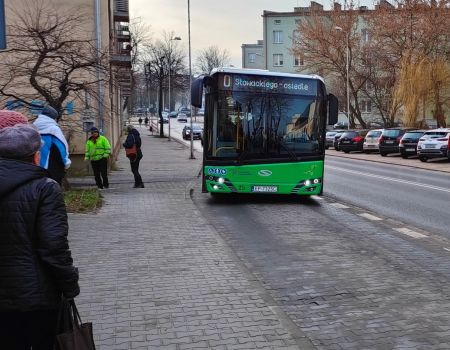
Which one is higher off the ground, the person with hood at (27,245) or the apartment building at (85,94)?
the apartment building at (85,94)

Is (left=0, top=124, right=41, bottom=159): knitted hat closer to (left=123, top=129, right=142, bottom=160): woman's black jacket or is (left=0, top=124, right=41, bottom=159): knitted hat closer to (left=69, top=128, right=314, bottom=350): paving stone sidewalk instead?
(left=69, top=128, right=314, bottom=350): paving stone sidewalk

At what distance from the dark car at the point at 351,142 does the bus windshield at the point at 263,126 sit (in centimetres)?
2699

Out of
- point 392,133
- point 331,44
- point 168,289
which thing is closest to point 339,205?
point 168,289

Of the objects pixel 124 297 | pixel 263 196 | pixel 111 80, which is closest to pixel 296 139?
pixel 263 196

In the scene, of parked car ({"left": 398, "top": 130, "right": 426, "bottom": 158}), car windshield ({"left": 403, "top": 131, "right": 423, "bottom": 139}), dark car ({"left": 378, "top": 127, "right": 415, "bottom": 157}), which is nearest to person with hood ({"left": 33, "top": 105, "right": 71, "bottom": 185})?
parked car ({"left": 398, "top": 130, "right": 426, "bottom": 158})

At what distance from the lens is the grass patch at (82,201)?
37.2 ft

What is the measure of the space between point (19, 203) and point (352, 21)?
173 ft

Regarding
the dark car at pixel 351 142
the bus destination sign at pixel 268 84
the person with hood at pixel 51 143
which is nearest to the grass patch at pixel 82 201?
the bus destination sign at pixel 268 84

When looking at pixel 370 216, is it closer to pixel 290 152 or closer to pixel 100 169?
pixel 290 152

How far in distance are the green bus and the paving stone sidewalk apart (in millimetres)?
1970

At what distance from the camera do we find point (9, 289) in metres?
2.78

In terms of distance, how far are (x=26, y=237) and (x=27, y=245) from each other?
0.04 meters

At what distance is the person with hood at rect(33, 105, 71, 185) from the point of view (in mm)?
6793

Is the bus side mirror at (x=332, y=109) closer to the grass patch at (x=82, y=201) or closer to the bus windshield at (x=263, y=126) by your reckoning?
the bus windshield at (x=263, y=126)
